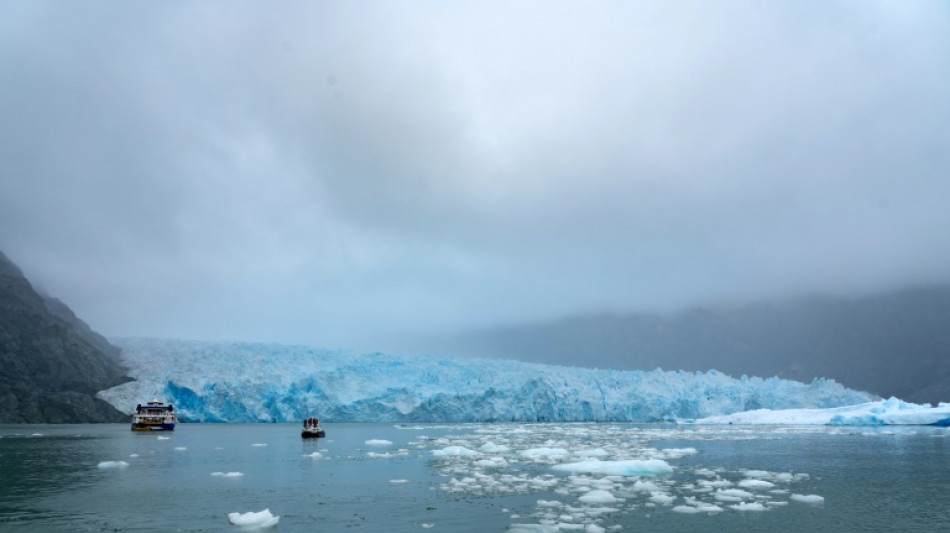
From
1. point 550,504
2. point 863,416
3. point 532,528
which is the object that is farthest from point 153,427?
point 863,416

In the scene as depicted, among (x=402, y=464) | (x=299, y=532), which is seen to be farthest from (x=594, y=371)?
(x=299, y=532)

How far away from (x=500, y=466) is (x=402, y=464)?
4.23 metres

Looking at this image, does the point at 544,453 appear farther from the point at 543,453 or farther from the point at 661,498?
the point at 661,498

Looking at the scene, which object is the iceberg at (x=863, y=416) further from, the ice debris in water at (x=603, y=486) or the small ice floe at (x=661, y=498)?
the small ice floe at (x=661, y=498)

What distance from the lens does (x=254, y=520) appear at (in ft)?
43.4

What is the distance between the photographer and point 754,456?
96.7ft

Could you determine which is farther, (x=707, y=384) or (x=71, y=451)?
(x=707, y=384)

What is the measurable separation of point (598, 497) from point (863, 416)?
185ft

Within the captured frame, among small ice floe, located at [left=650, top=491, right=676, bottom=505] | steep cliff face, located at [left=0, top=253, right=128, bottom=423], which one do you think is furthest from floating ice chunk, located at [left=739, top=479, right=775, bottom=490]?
steep cliff face, located at [left=0, top=253, right=128, bottom=423]

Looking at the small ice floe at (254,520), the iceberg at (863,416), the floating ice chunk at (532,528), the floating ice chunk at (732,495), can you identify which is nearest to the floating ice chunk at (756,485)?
the floating ice chunk at (732,495)

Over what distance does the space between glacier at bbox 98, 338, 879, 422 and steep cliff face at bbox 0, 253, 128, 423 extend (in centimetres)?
272

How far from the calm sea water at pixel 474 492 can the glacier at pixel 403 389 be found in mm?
37515

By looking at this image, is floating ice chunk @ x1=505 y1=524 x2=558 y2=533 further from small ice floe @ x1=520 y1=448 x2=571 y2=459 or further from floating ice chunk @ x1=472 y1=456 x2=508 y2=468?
small ice floe @ x1=520 y1=448 x2=571 y2=459

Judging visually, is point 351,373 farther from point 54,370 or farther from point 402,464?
point 402,464
